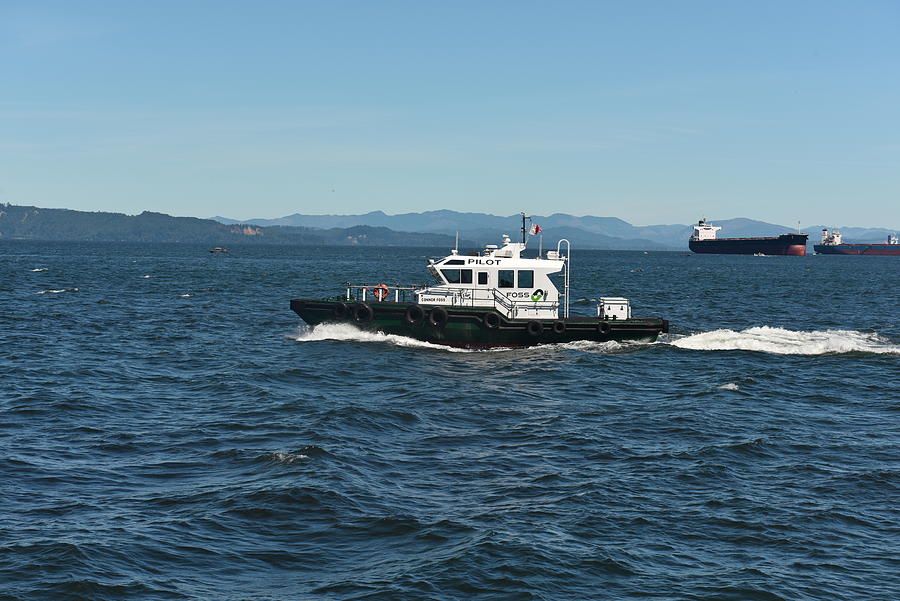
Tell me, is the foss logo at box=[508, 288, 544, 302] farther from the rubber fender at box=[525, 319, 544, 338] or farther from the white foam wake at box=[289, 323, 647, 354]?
the white foam wake at box=[289, 323, 647, 354]

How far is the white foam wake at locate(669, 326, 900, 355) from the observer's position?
35.2m

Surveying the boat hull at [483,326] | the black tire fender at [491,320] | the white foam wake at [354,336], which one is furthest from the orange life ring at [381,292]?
the black tire fender at [491,320]

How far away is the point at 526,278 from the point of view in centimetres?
3347

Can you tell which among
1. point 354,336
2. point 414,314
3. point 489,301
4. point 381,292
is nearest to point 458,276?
point 489,301

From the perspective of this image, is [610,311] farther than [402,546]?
Yes

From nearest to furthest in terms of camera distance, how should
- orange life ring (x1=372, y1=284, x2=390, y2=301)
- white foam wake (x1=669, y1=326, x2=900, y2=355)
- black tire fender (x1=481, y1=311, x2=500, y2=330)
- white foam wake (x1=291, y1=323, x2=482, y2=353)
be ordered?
black tire fender (x1=481, y1=311, x2=500, y2=330)
white foam wake (x1=291, y1=323, x2=482, y2=353)
orange life ring (x1=372, y1=284, x2=390, y2=301)
white foam wake (x1=669, y1=326, x2=900, y2=355)

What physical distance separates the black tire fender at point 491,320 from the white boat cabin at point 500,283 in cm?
67

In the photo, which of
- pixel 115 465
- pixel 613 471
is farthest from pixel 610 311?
Answer: pixel 115 465

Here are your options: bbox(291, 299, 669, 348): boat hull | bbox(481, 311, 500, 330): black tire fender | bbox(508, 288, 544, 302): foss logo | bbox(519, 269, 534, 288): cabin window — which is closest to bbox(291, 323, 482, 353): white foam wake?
bbox(291, 299, 669, 348): boat hull

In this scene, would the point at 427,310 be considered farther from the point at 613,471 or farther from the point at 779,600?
the point at 779,600

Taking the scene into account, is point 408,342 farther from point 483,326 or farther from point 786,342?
point 786,342

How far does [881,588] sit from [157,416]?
16.5 metres

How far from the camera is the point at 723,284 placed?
85625mm

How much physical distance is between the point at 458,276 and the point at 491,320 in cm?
230
